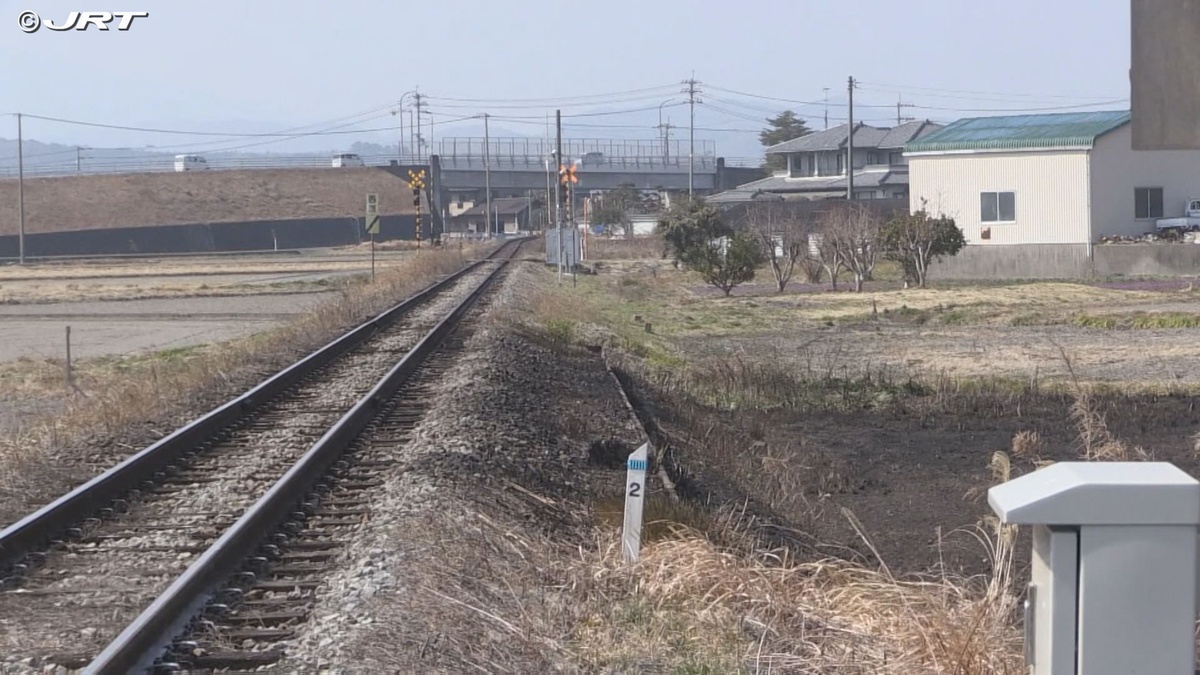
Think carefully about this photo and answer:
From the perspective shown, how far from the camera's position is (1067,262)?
45.2m

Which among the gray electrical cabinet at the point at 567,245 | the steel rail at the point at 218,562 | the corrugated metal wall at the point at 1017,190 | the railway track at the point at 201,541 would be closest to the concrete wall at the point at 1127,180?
the corrugated metal wall at the point at 1017,190

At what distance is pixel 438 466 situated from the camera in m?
10.7

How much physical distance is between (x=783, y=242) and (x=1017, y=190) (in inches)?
339

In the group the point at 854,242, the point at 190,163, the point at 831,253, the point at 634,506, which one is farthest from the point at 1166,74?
the point at 190,163

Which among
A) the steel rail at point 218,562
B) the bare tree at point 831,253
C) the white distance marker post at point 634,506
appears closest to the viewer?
the steel rail at point 218,562

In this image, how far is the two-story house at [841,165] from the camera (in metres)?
87.0

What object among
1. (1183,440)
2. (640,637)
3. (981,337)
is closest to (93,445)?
(640,637)

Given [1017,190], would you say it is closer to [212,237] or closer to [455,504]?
[455,504]

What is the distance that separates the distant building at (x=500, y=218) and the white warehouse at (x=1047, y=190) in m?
85.9

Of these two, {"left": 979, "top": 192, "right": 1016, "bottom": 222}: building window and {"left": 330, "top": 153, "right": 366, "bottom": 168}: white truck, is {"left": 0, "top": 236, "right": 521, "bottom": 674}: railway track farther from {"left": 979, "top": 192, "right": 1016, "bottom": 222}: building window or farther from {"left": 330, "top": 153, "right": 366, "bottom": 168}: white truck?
{"left": 330, "top": 153, "right": 366, "bottom": 168}: white truck

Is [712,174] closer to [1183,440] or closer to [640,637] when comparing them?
[1183,440]

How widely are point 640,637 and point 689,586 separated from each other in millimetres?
751

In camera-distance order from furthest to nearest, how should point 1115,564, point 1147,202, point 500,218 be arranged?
1. point 500,218
2. point 1147,202
3. point 1115,564

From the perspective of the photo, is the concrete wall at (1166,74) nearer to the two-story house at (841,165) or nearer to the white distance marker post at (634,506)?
the white distance marker post at (634,506)
